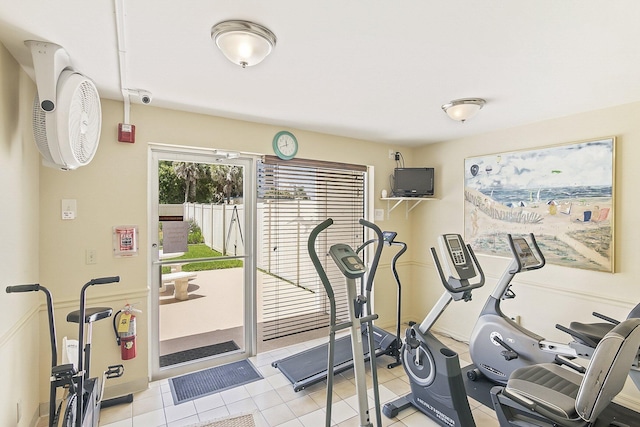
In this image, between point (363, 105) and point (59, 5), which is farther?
point (363, 105)

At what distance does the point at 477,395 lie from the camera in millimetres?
2662

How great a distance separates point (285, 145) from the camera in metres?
3.37

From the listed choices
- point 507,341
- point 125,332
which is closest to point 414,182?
point 507,341

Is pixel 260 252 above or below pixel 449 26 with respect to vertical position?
below

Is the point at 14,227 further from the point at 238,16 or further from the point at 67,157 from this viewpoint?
the point at 238,16

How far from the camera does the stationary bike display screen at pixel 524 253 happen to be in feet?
8.63

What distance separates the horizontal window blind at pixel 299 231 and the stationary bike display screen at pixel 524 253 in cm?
185

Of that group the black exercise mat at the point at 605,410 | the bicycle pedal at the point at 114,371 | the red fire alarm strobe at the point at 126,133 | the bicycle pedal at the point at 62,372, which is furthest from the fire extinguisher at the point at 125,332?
the black exercise mat at the point at 605,410

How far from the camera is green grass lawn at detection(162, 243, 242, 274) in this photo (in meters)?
2.99

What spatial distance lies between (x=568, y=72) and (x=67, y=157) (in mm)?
3019

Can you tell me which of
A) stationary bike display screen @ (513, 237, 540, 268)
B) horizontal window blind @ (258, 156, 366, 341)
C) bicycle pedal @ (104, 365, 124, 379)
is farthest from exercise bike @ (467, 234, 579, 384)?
bicycle pedal @ (104, 365, 124, 379)

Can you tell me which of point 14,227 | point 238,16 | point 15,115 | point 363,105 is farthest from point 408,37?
point 14,227

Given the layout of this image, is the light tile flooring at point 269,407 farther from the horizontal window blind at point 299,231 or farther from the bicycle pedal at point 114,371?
the horizontal window blind at point 299,231

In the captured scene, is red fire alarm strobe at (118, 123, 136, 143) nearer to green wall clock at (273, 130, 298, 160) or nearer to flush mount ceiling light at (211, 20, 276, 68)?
green wall clock at (273, 130, 298, 160)
